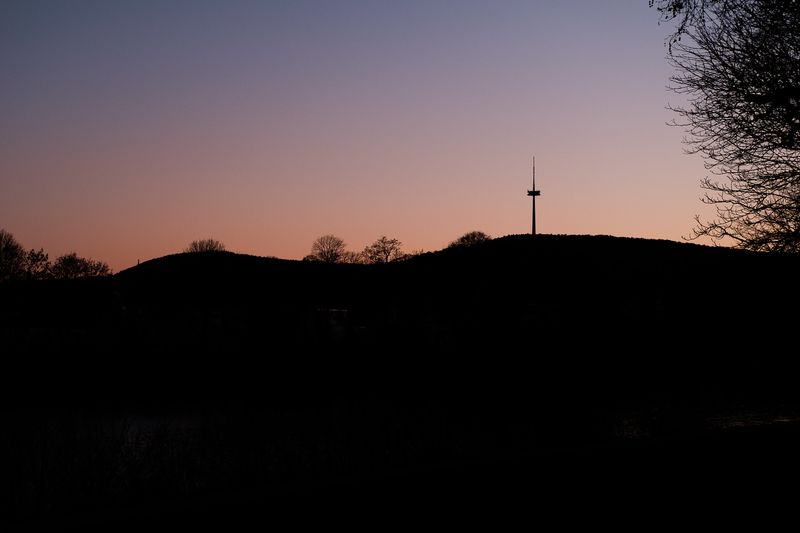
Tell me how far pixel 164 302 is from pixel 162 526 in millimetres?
51130

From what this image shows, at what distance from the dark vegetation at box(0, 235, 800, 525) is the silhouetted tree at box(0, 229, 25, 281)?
21185 mm

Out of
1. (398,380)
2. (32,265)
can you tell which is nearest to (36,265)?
(32,265)

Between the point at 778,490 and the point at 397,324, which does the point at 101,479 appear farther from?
the point at 397,324

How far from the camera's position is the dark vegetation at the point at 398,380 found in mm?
6965

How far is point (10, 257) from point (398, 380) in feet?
212

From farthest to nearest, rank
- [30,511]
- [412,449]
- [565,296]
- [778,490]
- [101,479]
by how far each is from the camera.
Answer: [565,296], [412,449], [101,479], [30,511], [778,490]

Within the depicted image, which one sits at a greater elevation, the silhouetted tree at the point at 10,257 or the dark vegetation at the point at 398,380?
the silhouetted tree at the point at 10,257

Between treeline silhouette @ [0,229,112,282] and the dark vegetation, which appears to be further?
treeline silhouette @ [0,229,112,282]

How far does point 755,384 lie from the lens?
28172mm

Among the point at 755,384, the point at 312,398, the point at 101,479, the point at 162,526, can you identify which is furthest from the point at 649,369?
the point at 162,526

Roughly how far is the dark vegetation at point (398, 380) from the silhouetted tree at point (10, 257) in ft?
69.5

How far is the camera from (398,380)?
31062 mm

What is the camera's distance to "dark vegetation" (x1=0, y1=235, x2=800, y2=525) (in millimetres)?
6965

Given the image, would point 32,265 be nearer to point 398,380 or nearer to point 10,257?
point 10,257
